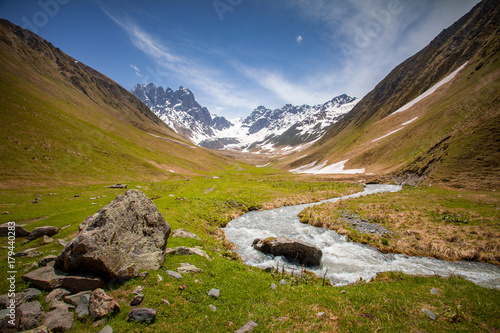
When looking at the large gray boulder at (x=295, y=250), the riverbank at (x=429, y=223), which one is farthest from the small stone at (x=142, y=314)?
the riverbank at (x=429, y=223)

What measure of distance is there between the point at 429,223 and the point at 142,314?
32164mm

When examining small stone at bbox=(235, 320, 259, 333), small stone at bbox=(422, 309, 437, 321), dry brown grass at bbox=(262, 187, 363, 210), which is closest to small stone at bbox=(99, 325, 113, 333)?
small stone at bbox=(235, 320, 259, 333)

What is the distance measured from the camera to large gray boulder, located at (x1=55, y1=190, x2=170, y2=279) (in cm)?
1066

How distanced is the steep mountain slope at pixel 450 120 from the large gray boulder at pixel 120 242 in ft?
176

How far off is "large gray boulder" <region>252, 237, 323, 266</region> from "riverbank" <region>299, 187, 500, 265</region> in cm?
807

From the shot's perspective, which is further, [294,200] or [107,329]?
[294,200]

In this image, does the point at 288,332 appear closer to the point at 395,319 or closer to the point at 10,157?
the point at 395,319

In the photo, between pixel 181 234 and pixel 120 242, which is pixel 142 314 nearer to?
pixel 120 242

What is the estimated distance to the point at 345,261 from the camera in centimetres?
1853

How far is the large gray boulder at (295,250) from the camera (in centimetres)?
1833

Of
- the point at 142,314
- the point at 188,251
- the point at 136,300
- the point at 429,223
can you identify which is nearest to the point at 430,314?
the point at 142,314

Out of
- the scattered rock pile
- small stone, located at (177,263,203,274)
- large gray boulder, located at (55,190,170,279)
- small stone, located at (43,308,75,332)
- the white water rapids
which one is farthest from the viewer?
the white water rapids

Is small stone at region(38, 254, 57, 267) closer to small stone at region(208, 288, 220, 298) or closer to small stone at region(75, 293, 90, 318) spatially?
small stone at region(75, 293, 90, 318)

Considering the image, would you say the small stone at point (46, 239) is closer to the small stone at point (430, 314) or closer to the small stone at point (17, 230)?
the small stone at point (17, 230)
